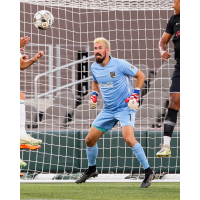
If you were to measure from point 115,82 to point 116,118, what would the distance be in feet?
1.59

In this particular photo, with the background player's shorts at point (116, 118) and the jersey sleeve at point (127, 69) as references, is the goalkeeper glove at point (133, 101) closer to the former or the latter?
the background player's shorts at point (116, 118)

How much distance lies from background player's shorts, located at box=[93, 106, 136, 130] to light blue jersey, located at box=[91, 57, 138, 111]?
0.07 meters

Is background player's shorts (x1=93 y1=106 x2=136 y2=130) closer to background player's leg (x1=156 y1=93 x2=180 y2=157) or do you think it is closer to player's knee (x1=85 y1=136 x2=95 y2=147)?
player's knee (x1=85 y1=136 x2=95 y2=147)

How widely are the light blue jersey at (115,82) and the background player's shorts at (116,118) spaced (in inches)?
2.6

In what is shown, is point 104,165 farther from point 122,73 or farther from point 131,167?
point 122,73

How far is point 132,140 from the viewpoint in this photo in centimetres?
505

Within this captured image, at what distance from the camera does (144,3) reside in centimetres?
730

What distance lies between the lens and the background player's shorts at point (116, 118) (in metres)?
5.16

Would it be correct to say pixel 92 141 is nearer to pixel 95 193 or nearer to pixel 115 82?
pixel 95 193

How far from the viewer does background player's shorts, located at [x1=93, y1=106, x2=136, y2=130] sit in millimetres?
5156

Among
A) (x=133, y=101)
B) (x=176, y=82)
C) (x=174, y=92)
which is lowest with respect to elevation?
(x=133, y=101)

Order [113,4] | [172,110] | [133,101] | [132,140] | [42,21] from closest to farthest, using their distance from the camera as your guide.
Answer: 1. [133,101]
2. [132,140]
3. [172,110]
4. [42,21]
5. [113,4]

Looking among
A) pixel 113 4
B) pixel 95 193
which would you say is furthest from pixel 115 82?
pixel 113 4
